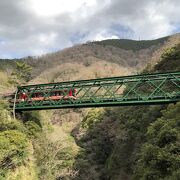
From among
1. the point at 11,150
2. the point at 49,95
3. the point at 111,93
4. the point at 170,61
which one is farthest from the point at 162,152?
the point at 170,61

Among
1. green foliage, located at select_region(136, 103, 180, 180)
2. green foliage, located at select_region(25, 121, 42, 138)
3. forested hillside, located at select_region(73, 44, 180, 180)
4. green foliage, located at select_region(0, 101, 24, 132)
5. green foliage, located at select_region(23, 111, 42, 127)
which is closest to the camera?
green foliage, located at select_region(136, 103, 180, 180)

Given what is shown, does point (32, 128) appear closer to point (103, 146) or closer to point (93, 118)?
point (103, 146)

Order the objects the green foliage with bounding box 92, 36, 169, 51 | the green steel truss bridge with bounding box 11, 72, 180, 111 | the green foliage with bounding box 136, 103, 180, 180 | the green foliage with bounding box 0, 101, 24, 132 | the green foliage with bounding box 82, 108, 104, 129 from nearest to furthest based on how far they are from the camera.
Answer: the green foliage with bounding box 136, 103, 180, 180
the green steel truss bridge with bounding box 11, 72, 180, 111
the green foliage with bounding box 0, 101, 24, 132
the green foliage with bounding box 82, 108, 104, 129
the green foliage with bounding box 92, 36, 169, 51

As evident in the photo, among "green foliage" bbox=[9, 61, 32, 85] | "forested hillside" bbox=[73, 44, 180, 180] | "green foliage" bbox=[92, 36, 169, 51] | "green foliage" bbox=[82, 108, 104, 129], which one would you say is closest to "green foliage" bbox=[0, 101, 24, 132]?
"forested hillside" bbox=[73, 44, 180, 180]

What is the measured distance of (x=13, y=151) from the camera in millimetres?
36938

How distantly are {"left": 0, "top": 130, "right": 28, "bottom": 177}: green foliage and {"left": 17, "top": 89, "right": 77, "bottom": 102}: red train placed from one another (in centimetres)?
852

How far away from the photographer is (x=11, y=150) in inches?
1437

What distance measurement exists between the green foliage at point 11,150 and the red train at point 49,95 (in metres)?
8.52

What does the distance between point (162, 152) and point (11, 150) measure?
678 inches

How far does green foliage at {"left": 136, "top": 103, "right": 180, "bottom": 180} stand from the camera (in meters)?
24.8

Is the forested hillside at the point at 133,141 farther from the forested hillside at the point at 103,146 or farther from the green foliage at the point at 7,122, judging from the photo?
the green foliage at the point at 7,122

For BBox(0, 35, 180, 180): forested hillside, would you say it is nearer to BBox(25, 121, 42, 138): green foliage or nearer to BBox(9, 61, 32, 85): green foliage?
BBox(25, 121, 42, 138): green foliage

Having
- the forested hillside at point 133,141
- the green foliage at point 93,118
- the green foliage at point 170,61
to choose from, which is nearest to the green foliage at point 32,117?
the forested hillside at point 133,141

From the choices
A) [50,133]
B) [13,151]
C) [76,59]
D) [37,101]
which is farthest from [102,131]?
[76,59]
